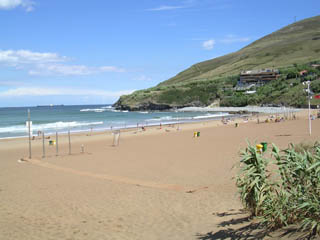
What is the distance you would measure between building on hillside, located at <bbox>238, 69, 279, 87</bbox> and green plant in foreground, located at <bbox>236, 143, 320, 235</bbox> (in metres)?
107

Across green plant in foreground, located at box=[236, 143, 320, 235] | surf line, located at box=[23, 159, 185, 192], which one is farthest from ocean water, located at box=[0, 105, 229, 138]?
green plant in foreground, located at box=[236, 143, 320, 235]

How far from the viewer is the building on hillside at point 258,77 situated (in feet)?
355

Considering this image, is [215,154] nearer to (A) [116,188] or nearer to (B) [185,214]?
(A) [116,188]

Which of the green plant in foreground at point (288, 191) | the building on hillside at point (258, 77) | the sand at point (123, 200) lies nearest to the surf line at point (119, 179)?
the sand at point (123, 200)

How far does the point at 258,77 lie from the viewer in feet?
365

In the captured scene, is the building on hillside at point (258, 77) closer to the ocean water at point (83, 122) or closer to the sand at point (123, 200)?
the ocean water at point (83, 122)

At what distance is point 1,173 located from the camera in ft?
42.2

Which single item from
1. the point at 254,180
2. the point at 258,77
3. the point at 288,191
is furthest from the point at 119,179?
the point at 258,77

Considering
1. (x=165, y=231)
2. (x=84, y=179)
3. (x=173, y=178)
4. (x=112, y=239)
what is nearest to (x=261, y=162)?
(x=165, y=231)

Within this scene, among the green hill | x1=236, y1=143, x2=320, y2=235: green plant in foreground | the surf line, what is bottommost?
the surf line

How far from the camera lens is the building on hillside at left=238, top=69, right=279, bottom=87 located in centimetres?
10833

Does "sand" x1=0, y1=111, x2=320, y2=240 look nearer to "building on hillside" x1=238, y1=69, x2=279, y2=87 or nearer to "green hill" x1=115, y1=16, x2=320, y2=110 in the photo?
"green hill" x1=115, y1=16, x2=320, y2=110

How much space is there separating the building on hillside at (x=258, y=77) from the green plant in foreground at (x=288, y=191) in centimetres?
10668

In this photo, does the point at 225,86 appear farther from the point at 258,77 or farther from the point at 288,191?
the point at 288,191
